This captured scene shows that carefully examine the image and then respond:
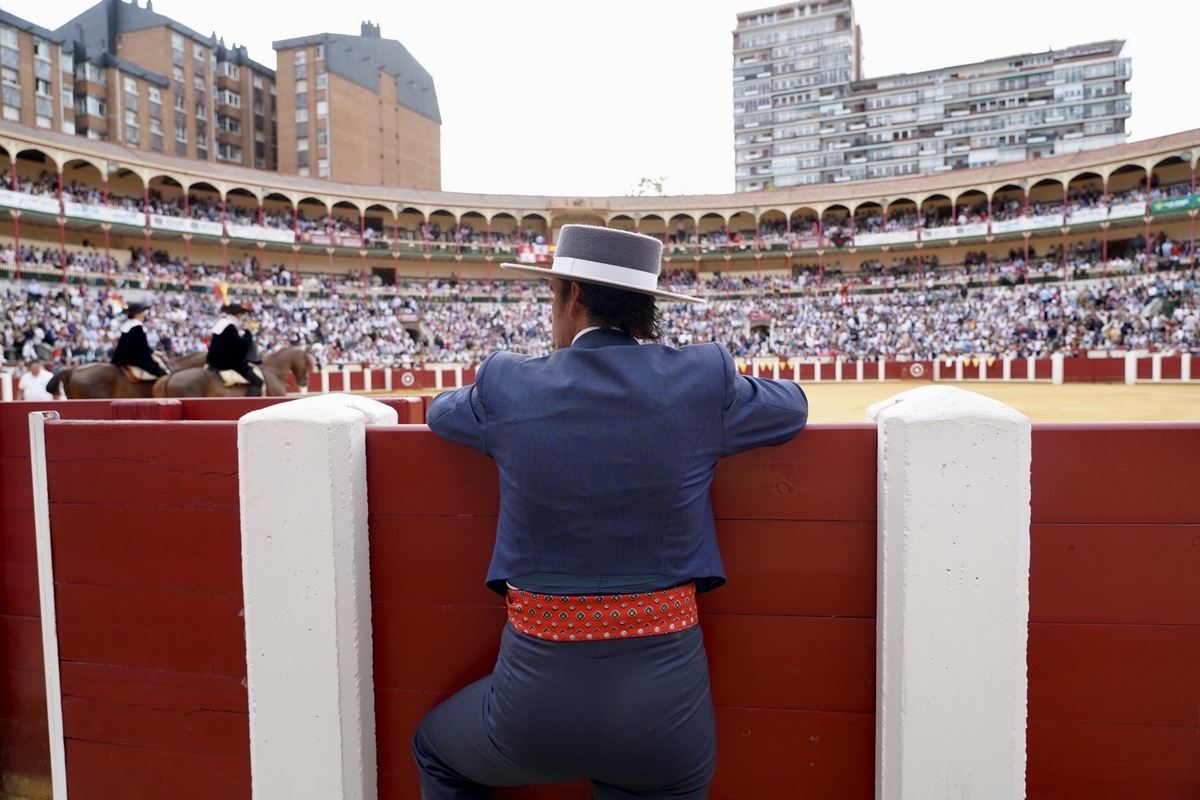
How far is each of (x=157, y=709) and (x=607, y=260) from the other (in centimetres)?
163

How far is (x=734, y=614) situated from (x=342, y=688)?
2.99 feet

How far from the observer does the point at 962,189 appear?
34594mm

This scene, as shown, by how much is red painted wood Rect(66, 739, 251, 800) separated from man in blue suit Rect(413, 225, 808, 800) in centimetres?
83

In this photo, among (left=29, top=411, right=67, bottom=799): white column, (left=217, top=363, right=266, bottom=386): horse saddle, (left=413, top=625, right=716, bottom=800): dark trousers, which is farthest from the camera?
(left=217, top=363, right=266, bottom=386): horse saddle

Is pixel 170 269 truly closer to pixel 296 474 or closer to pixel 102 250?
pixel 102 250

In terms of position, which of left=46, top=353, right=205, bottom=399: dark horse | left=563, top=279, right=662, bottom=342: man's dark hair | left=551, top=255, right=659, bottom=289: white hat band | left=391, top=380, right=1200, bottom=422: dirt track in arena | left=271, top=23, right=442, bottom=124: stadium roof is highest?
left=271, top=23, right=442, bottom=124: stadium roof

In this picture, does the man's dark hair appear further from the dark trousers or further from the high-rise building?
the high-rise building

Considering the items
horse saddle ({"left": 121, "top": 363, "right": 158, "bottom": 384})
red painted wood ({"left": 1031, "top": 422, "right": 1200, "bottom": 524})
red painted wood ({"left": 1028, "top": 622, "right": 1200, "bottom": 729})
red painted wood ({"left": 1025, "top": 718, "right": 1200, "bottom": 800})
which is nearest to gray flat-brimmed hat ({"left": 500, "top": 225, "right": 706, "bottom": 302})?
red painted wood ({"left": 1031, "top": 422, "right": 1200, "bottom": 524})

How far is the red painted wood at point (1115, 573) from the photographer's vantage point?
1.49 m

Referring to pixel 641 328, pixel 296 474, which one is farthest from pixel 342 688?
pixel 641 328

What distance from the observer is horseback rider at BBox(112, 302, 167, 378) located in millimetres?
7434

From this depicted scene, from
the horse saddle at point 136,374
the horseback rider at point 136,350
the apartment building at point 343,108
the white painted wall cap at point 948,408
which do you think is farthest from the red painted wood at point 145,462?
the apartment building at point 343,108

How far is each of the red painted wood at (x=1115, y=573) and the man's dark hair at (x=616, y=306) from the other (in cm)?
91

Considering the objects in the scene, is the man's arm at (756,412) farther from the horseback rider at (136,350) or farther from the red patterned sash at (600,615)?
the horseback rider at (136,350)
